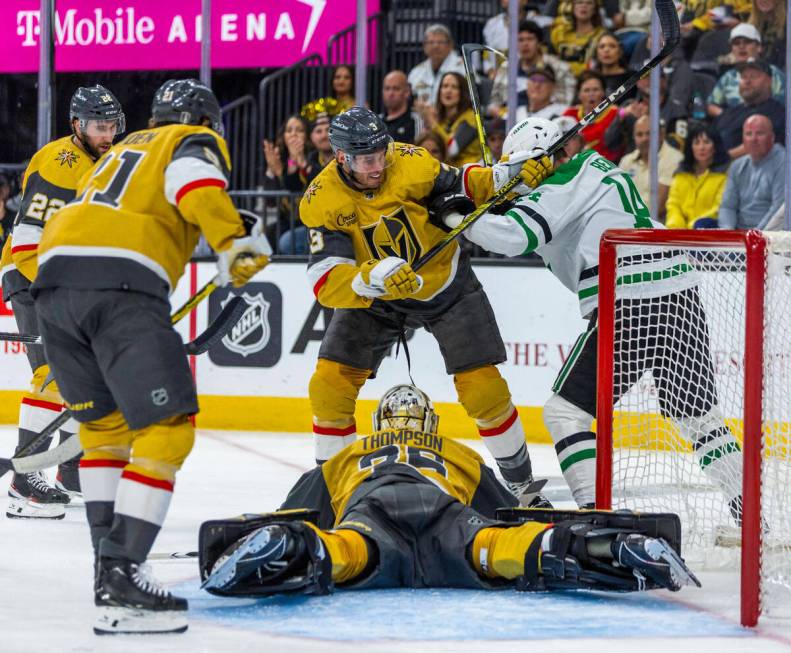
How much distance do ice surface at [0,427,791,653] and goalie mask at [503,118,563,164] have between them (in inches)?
47.8

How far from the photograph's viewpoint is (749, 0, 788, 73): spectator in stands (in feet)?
20.3

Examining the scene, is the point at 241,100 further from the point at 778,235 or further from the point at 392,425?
the point at 778,235

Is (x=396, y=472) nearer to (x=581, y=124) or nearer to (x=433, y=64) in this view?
(x=581, y=124)

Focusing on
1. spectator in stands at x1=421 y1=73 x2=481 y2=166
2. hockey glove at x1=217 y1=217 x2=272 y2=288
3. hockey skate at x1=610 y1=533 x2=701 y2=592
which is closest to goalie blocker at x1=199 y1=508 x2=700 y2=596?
hockey skate at x1=610 y1=533 x2=701 y2=592

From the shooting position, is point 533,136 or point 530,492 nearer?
point 533,136

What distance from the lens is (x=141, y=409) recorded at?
8.73ft

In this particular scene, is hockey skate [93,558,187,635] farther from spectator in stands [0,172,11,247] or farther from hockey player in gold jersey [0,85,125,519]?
spectator in stands [0,172,11,247]

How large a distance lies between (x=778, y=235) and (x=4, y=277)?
2.44m

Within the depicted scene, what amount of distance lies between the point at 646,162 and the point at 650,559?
3590 millimetres

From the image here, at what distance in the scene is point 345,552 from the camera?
2928 mm

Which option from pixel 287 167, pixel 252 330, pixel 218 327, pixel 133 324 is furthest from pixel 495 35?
pixel 133 324

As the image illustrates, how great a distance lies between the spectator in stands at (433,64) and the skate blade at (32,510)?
3266 millimetres

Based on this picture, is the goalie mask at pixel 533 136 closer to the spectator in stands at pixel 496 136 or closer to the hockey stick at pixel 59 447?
the hockey stick at pixel 59 447

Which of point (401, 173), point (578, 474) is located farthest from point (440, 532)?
point (401, 173)
